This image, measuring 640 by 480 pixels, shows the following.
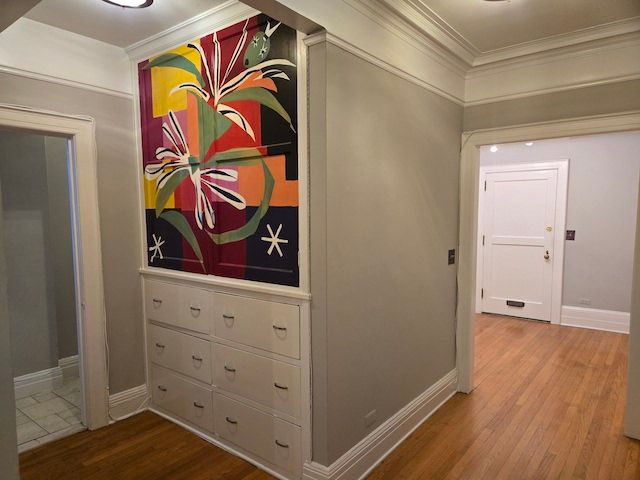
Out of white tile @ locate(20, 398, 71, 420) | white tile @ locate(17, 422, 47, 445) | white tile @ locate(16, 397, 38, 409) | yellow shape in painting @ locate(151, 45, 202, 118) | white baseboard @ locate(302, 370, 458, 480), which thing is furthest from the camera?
white tile @ locate(16, 397, 38, 409)

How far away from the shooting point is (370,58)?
2199mm

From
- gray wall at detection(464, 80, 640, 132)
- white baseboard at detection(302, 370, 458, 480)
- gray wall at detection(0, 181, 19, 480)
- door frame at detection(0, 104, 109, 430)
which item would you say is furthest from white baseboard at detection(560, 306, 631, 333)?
gray wall at detection(0, 181, 19, 480)

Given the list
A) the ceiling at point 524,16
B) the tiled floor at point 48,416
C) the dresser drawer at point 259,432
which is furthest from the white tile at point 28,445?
the ceiling at point 524,16

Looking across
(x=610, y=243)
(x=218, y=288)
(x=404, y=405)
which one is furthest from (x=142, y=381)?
(x=610, y=243)

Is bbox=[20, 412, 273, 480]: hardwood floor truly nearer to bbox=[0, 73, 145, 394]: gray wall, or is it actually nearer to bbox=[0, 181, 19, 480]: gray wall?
bbox=[0, 73, 145, 394]: gray wall

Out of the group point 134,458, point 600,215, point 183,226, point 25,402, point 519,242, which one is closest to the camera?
point 134,458

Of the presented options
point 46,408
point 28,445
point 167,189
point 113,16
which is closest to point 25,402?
point 46,408

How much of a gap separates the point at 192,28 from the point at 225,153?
83cm

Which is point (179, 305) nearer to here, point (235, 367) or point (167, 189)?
point (235, 367)

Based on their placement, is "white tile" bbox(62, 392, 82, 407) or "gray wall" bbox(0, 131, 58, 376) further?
"gray wall" bbox(0, 131, 58, 376)

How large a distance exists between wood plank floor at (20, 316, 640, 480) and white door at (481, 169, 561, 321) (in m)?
1.78

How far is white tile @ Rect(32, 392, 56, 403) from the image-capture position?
3.28m

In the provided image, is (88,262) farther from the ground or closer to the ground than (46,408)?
farther from the ground

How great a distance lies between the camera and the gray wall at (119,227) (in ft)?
9.21
